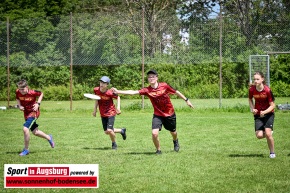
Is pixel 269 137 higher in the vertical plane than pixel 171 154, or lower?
higher

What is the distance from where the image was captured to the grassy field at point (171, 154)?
7.47m

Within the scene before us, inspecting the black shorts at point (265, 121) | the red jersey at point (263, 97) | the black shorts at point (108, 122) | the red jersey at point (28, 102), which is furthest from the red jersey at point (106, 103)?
the black shorts at point (265, 121)

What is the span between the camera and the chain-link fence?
21422 millimetres

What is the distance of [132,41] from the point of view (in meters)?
22.4

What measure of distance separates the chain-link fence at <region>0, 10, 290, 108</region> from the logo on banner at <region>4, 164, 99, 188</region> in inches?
537

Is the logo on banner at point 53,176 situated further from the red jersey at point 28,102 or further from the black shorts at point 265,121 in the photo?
the black shorts at point 265,121

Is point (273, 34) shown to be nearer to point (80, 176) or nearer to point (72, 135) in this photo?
point (72, 135)

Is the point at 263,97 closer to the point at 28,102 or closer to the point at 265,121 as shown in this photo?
the point at 265,121

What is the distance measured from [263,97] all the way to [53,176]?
15.3ft

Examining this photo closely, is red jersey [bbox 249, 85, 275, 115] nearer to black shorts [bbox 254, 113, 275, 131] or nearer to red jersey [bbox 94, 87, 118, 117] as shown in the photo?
black shorts [bbox 254, 113, 275, 131]

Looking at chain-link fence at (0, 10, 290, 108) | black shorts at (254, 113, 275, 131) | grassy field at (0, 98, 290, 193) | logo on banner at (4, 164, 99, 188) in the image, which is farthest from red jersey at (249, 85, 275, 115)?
chain-link fence at (0, 10, 290, 108)

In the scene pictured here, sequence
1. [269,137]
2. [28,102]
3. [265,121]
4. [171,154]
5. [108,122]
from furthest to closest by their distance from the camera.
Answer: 1. [108,122]
2. [28,102]
3. [171,154]
4. [265,121]
5. [269,137]

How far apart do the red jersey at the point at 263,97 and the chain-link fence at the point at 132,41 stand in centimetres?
1065

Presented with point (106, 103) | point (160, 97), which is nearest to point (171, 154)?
point (160, 97)
